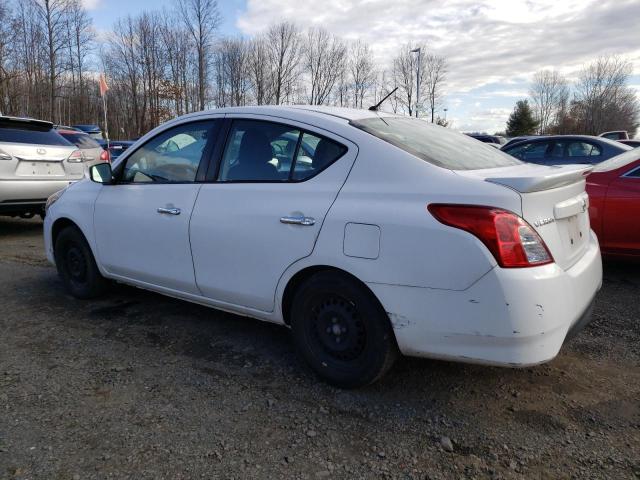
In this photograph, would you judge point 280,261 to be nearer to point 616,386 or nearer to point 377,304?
point 377,304

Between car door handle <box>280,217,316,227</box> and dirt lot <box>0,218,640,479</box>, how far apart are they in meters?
0.93

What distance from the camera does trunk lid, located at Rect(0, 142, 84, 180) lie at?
671 centimetres

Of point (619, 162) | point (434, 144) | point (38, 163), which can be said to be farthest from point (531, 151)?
point (38, 163)

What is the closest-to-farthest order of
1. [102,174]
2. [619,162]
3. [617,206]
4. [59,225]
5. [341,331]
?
[341,331] → [102,174] → [59,225] → [617,206] → [619,162]

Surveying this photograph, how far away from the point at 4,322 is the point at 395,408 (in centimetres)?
310

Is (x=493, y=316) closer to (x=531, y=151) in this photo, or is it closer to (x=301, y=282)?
(x=301, y=282)

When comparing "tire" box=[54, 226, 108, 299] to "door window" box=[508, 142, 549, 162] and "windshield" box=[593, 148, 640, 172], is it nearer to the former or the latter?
"windshield" box=[593, 148, 640, 172]

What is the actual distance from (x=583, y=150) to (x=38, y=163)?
928 cm

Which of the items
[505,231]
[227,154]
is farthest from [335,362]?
[227,154]

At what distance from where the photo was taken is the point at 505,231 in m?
2.21

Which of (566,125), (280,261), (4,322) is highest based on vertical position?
(566,125)

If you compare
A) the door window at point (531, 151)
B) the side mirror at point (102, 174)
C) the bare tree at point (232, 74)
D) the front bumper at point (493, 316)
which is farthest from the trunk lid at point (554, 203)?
the bare tree at point (232, 74)

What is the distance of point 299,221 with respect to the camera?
2711 mm

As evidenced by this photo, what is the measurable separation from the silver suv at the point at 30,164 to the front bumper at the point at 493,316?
6.18m
